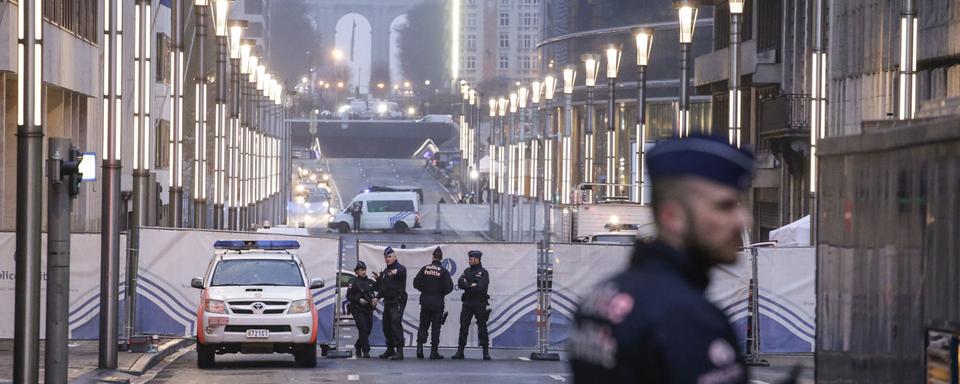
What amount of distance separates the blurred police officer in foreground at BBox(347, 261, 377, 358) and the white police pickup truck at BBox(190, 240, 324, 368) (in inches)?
68.7

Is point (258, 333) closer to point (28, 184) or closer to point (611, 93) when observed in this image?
point (28, 184)

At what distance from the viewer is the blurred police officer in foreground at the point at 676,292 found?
4000mm

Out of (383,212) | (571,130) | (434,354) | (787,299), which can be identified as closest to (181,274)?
(434,354)

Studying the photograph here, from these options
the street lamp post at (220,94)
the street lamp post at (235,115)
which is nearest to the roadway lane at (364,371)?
the street lamp post at (220,94)

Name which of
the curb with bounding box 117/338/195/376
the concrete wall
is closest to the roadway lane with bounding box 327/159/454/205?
the curb with bounding box 117/338/195/376

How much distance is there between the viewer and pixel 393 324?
2669 centimetres

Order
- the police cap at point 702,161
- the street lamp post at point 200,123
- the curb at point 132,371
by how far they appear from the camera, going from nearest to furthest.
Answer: the police cap at point 702,161 → the curb at point 132,371 → the street lamp post at point 200,123

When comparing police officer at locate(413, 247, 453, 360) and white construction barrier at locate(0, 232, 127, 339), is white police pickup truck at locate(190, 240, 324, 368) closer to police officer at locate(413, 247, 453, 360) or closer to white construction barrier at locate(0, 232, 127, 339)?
police officer at locate(413, 247, 453, 360)

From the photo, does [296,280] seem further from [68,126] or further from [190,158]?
[190,158]

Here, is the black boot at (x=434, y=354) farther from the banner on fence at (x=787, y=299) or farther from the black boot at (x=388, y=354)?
the banner on fence at (x=787, y=299)

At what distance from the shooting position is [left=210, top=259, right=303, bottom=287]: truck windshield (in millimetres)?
24953

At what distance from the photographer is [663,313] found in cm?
401

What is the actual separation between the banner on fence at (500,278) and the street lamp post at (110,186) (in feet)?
17.4

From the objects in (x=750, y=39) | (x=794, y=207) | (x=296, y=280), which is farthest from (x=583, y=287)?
(x=750, y=39)
